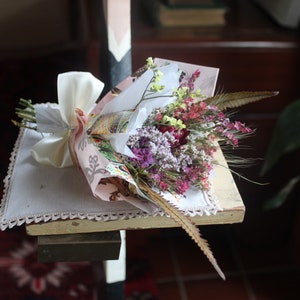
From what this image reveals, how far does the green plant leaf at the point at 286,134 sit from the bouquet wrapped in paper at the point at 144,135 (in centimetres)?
62

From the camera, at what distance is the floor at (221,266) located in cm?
170

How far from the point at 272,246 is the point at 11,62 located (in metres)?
1.15

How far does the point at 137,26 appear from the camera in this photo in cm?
147

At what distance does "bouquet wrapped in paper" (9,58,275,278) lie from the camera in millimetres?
708

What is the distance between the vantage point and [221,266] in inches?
69.8

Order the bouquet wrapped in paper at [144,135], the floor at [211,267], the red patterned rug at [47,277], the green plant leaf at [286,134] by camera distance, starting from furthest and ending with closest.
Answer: the floor at [211,267] → the red patterned rug at [47,277] → the green plant leaf at [286,134] → the bouquet wrapped in paper at [144,135]

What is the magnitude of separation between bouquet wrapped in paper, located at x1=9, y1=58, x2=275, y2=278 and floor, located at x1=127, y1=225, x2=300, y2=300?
1006mm

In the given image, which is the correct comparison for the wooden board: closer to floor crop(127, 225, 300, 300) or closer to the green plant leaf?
the green plant leaf

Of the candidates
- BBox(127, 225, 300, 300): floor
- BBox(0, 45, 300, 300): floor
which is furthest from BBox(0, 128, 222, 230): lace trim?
BBox(127, 225, 300, 300): floor

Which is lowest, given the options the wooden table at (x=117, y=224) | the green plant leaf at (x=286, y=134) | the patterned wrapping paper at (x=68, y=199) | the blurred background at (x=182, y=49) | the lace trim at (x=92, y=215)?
the green plant leaf at (x=286, y=134)

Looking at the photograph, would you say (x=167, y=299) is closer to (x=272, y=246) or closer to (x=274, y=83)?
(x=272, y=246)

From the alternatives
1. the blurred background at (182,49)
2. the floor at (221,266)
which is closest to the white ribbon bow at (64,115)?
the blurred background at (182,49)

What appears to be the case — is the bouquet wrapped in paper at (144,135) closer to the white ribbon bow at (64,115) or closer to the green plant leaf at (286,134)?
the white ribbon bow at (64,115)

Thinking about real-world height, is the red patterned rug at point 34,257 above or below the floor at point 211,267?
above
